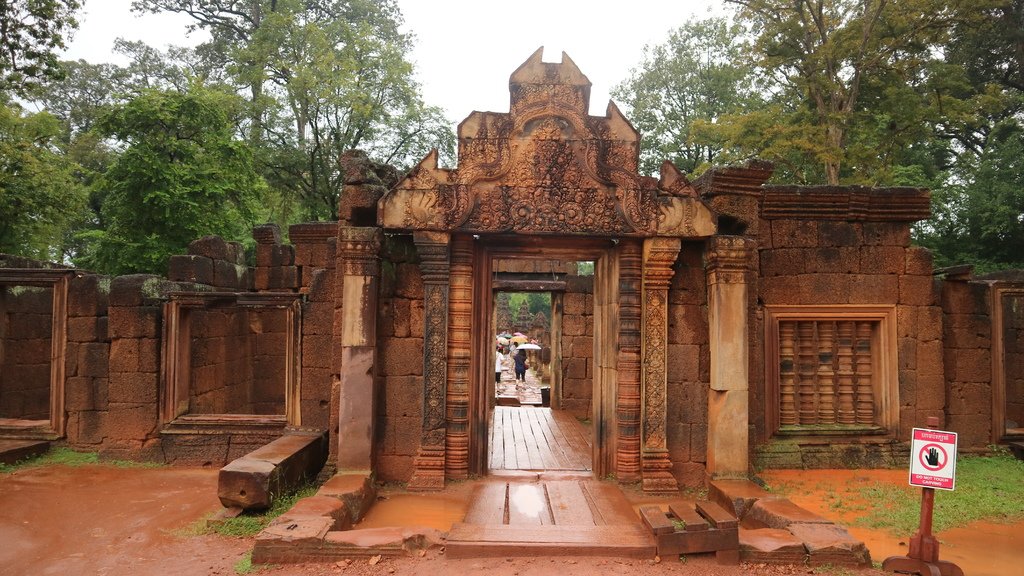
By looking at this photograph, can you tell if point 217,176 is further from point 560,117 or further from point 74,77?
point 74,77

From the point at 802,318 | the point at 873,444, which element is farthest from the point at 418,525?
the point at 873,444

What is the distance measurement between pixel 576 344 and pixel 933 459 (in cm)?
757

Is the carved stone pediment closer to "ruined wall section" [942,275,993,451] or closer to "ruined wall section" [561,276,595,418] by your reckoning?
"ruined wall section" [942,275,993,451]

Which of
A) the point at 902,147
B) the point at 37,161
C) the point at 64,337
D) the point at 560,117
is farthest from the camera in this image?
the point at 902,147

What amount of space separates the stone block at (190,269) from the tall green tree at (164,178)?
5.22m

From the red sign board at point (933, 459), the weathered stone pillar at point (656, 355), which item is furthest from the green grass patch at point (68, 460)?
the red sign board at point (933, 459)

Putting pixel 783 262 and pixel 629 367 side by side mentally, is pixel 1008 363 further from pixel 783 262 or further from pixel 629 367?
pixel 629 367

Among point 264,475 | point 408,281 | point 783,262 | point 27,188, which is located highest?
point 27,188

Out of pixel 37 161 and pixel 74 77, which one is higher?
pixel 74 77

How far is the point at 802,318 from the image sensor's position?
A: 7.45m

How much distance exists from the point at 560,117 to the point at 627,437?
11.1ft

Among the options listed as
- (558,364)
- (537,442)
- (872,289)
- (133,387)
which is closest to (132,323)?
(133,387)

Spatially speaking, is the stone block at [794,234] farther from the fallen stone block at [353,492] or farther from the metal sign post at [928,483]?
the fallen stone block at [353,492]

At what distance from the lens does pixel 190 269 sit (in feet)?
34.6
